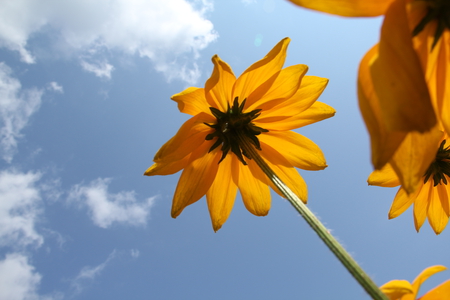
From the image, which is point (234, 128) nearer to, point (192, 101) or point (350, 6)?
point (192, 101)

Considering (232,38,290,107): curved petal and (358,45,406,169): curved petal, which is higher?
(232,38,290,107): curved petal

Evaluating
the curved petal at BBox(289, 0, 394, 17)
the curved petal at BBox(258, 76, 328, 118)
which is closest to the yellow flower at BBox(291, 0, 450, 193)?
the curved petal at BBox(289, 0, 394, 17)

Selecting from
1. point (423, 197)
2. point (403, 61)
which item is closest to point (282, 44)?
point (403, 61)

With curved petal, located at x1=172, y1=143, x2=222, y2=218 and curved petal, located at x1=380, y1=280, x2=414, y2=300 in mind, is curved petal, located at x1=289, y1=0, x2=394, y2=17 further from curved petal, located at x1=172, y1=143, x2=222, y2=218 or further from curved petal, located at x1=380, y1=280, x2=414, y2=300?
curved petal, located at x1=172, y1=143, x2=222, y2=218

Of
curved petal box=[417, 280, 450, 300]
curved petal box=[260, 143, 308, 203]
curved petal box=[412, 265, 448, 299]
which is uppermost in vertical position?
curved petal box=[260, 143, 308, 203]

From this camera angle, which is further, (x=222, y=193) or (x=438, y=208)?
(x=438, y=208)

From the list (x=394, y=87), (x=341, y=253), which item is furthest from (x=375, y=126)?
(x=341, y=253)

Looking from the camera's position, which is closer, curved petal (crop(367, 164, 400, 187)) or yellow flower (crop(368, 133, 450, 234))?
curved petal (crop(367, 164, 400, 187))

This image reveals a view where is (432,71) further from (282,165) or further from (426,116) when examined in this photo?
(282,165)
